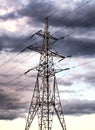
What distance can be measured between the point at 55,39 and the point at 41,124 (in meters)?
13.4

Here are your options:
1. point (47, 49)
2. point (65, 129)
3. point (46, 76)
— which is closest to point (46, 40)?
point (47, 49)

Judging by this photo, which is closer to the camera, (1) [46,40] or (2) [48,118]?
(2) [48,118]

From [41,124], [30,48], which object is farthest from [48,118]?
[30,48]

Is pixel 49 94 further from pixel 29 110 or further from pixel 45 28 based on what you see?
pixel 45 28

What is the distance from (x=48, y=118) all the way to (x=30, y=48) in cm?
1097

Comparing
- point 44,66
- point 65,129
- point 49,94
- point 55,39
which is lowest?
point 65,129

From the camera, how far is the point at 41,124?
61688 millimetres

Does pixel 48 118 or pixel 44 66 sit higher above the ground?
pixel 44 66

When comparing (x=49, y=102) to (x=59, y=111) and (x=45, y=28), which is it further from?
(x=45, y=28)

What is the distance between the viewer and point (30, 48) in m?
62.5

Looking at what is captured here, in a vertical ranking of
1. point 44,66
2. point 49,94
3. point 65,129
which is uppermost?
→ point 44,66

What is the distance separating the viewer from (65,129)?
62000 mm

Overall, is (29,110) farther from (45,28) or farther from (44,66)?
(45,28)

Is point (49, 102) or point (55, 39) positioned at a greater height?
point (55, 39)
